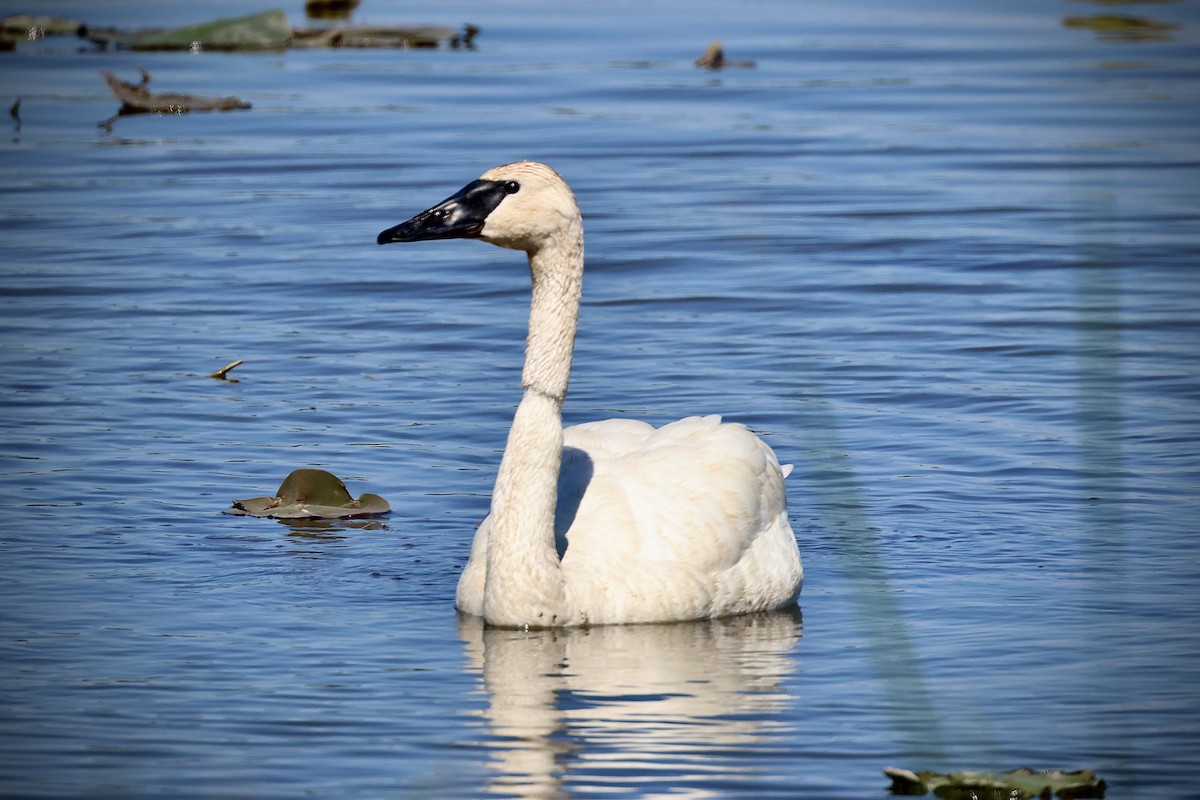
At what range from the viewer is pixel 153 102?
2208cm

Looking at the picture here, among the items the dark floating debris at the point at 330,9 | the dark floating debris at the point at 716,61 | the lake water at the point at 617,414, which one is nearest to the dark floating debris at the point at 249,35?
the lake water at the point at 617,414

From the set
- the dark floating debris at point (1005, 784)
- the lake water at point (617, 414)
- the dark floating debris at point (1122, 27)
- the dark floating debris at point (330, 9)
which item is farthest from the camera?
the dark floating debris at point (330, 9)

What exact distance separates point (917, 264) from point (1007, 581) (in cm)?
736

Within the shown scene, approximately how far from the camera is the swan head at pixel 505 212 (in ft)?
26.5

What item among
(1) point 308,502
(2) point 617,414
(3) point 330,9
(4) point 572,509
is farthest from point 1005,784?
(3) point 330,9

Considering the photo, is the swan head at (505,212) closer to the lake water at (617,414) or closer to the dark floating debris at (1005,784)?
the lake water at (617,414)

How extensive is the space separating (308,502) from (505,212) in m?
2.46

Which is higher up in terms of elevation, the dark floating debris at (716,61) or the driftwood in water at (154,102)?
the dark floating debris at (716,61)

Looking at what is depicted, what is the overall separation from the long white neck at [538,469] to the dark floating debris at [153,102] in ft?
46.6

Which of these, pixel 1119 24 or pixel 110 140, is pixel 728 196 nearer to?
pixel 110 140

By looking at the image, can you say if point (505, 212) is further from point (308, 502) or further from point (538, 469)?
point (308, 502)

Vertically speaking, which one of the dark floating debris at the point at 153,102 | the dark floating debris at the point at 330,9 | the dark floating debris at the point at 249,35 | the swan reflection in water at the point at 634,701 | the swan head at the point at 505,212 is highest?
the dark floating debris at the point at 330,9

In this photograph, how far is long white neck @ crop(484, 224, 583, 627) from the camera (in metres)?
8.08

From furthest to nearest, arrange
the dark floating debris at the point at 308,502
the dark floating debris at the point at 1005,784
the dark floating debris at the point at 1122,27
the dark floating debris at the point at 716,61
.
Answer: the dark floating debris at the point at 1122,27 < the dark floating debris at the point at 716,61 < the dark floating debris at the point at 308,502 < the dark floating debris at the point at 1005,784
